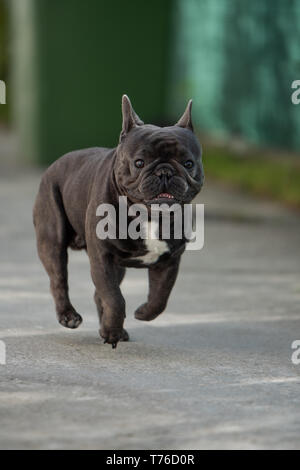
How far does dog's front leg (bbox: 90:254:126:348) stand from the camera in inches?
207

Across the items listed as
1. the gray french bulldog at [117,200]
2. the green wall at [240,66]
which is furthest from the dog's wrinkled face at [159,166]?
the green wall at [240,66]

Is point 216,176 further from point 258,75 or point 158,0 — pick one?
point 158,0

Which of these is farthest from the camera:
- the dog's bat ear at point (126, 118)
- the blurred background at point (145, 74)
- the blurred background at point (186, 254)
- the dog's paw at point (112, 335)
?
the blurred background at point (145, 74)

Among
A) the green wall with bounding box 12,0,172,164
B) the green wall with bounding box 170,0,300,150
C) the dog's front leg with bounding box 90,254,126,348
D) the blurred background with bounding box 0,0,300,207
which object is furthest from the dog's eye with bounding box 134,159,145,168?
the green wall with bounding box 12,0,172,164

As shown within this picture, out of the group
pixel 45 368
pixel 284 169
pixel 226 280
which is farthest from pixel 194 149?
pixel 284 169

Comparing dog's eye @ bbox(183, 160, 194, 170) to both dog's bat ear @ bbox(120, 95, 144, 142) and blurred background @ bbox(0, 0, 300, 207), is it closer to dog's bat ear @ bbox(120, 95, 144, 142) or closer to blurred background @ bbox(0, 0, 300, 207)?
dog's bat ear @ bbox(120, 95, 144, 142)

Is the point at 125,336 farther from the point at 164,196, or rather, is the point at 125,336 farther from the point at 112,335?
the point at 164,196

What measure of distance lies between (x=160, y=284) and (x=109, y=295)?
0.36m

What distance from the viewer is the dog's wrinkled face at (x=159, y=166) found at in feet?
16.3

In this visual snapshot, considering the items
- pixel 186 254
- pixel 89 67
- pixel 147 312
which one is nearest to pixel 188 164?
pixel 147 312

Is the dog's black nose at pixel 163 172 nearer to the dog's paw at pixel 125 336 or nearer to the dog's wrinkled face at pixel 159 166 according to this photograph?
the dog's wrinkled face at pixel 159 166

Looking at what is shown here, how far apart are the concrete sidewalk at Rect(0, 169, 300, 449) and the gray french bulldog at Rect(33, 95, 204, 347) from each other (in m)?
0.30
